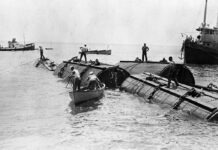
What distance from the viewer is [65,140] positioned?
12906mm

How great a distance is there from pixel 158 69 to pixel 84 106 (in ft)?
37.3

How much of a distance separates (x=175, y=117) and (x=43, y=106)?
357 inches

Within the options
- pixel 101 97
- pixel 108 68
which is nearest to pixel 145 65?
pixel 108 68

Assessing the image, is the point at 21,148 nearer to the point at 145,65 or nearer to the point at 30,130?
the point at 30,130

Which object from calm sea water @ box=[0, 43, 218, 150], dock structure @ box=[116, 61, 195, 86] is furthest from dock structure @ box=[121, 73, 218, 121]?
dock structure @ box=[116, 61, 195, 86]

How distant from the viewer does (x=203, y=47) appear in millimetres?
61938

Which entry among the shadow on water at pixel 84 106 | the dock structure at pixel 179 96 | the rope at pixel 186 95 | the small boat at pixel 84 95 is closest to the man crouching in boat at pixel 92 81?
the small boat at pixel 84 95

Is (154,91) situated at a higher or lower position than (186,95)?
lower

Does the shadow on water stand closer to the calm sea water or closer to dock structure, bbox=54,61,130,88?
the calm sea water

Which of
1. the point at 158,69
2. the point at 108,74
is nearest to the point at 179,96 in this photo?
the point at 108,74

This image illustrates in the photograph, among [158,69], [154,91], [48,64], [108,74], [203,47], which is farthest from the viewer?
[203,47]

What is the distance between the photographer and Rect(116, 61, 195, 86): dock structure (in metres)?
26.7

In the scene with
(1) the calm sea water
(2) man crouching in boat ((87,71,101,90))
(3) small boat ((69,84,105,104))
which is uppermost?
(2) man crouching in boat ((87,71,101,90))

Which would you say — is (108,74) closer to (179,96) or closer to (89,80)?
(89,80)
